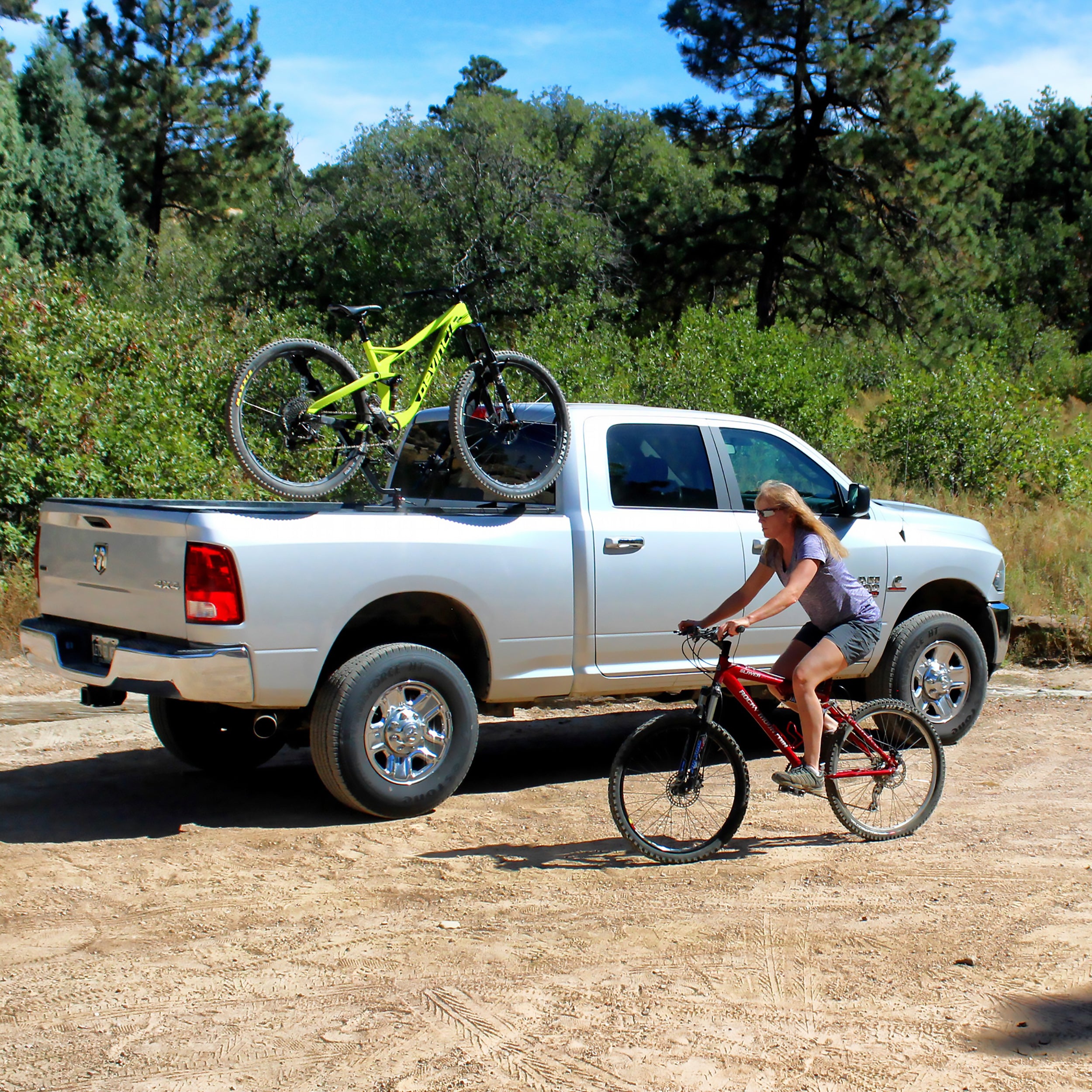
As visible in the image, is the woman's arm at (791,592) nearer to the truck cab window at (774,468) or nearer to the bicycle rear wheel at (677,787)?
the bicycle rear wheel at (677,787)

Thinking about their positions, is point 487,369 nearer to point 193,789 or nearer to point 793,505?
point 793,505

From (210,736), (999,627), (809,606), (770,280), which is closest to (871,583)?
(999,627)

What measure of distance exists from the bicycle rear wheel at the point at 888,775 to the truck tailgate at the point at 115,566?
3246mm

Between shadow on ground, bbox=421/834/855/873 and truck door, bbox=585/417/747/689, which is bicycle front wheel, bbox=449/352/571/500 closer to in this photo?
truck door, bbox=585/417/747/689

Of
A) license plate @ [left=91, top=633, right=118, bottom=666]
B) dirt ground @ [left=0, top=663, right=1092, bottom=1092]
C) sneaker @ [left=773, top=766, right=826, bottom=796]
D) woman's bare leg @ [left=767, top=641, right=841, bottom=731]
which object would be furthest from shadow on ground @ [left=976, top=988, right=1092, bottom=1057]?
license plate @ [left=91, top=633, right=118, bottom=666]

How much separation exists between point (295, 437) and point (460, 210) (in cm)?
1665

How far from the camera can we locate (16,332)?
11031 millimetres

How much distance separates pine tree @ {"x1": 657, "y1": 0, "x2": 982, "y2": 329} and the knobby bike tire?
20916 millimetres

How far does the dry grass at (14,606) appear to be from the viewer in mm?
9867

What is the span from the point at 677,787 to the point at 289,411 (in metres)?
2.78

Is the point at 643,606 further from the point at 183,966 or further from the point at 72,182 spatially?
the point at 72,182

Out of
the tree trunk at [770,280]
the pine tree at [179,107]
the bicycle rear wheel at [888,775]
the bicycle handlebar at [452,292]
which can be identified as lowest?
the bicycle rear wheel at [888,775]

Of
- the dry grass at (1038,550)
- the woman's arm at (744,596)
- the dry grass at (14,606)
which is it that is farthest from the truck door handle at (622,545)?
the dry grass at (1038,550)

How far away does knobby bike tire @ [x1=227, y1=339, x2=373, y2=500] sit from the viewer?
6.25 metres
